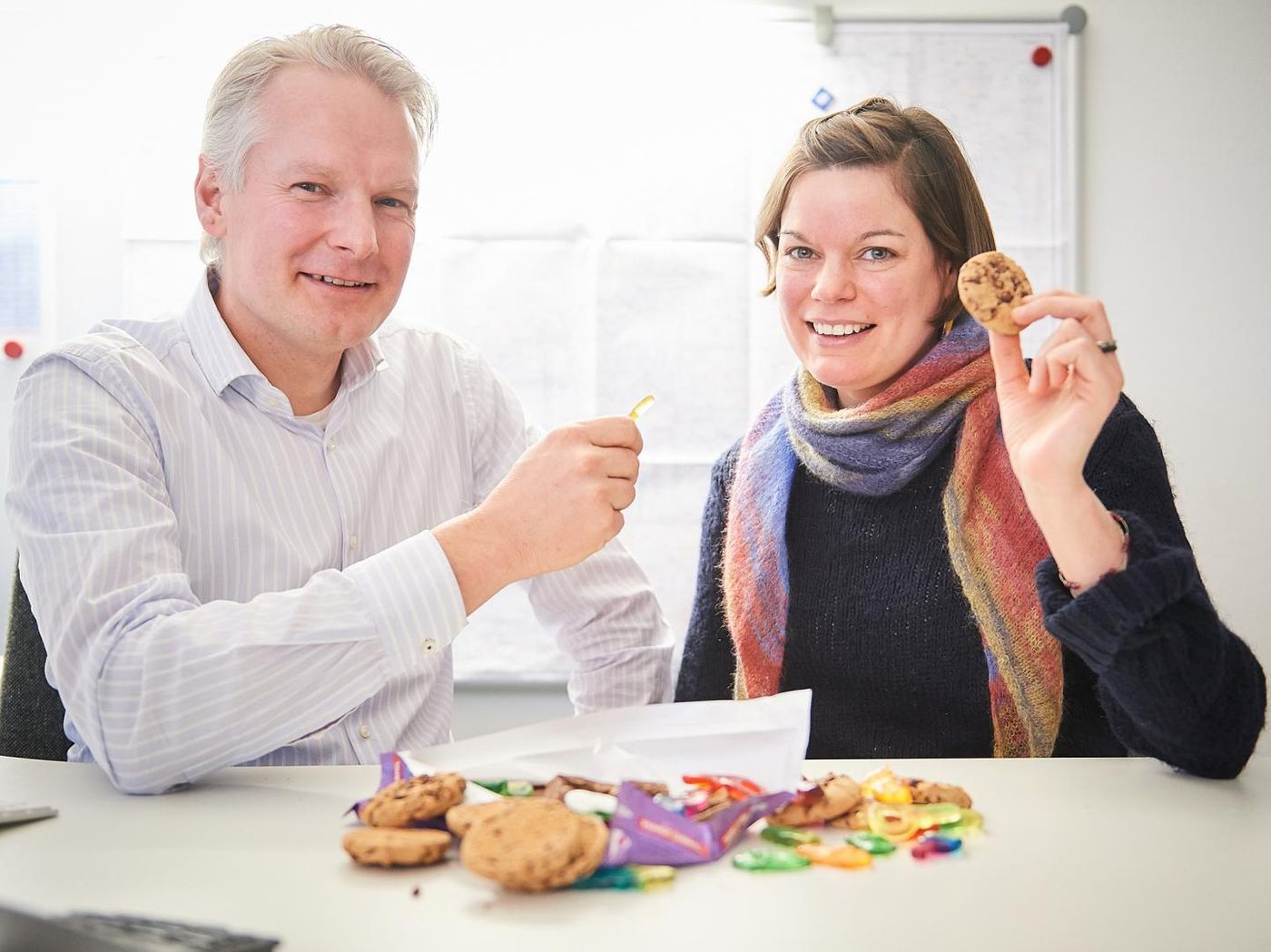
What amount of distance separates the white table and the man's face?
573mm

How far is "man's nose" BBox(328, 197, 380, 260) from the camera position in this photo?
1.32 metres

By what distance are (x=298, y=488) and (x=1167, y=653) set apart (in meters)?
0.89

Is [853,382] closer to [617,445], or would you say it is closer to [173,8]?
[617,445]

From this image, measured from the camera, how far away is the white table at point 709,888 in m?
0.69

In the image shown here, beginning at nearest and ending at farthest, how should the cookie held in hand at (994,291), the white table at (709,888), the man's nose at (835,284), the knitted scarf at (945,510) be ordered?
the white table at (709,888)
the cookie held in hand at (994,291)
the knitted scarf at (945,510)
the man's nose at (835,284)

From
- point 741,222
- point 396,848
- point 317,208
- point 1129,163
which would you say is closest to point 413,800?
point 396,848

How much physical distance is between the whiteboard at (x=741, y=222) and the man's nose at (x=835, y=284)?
1.09m

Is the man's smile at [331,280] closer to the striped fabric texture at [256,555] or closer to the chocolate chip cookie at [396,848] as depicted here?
the striped fabric texture at [256,555]

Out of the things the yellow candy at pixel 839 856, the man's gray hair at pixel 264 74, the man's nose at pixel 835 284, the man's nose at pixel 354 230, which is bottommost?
the yellow candy at pixel 839 856

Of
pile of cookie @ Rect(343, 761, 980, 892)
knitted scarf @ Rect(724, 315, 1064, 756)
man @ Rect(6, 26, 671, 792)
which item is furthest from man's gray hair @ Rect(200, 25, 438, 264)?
pile of cookie @ Rect(343, 761, 980, 892)

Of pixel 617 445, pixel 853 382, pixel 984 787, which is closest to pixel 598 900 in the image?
pixel 984 787

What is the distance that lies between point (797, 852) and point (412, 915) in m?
0.27

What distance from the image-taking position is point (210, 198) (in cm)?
139

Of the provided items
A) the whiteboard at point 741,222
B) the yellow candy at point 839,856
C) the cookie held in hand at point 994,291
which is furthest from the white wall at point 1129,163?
the yellow candy at point 839,856
